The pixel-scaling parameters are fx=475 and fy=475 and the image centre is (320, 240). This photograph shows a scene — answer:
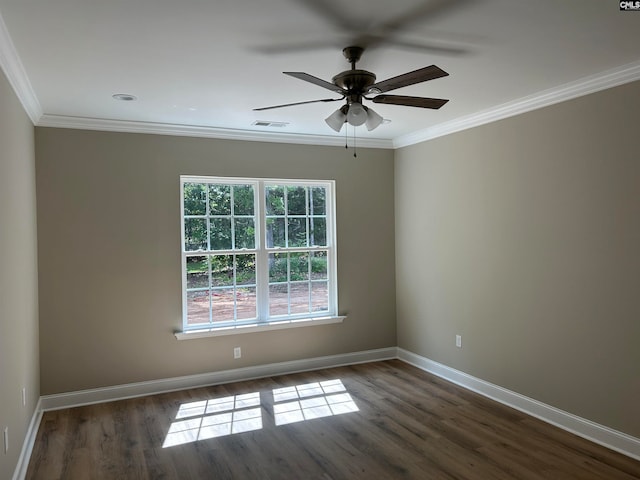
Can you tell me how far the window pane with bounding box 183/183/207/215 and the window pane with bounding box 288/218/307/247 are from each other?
3.21ft

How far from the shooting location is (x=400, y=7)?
227 cm

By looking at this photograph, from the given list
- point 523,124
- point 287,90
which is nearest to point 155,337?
point 287,90

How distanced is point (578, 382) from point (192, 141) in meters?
4.04

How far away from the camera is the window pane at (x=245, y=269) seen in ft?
16.8

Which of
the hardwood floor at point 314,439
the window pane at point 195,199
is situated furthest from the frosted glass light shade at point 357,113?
the window pane at point 195,199

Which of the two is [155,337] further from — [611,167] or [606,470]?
[611,167]

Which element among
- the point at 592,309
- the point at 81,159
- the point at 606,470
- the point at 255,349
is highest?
the point at 81,159

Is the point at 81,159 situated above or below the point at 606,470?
above

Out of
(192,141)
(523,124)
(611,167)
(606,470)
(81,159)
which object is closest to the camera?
(606,470)

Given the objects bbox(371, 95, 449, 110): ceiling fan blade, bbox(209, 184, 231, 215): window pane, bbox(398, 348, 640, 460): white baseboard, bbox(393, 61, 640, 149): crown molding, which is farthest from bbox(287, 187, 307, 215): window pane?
bbox(371, 95, 449, 110): ceiling fan blade

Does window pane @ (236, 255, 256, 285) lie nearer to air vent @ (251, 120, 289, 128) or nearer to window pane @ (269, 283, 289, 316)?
window pane @ (269, 283, 289, 316)

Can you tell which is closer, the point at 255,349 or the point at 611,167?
the point at 611,167

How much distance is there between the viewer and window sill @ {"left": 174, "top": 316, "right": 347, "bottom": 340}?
4.76 metres

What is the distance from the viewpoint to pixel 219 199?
198 inches
